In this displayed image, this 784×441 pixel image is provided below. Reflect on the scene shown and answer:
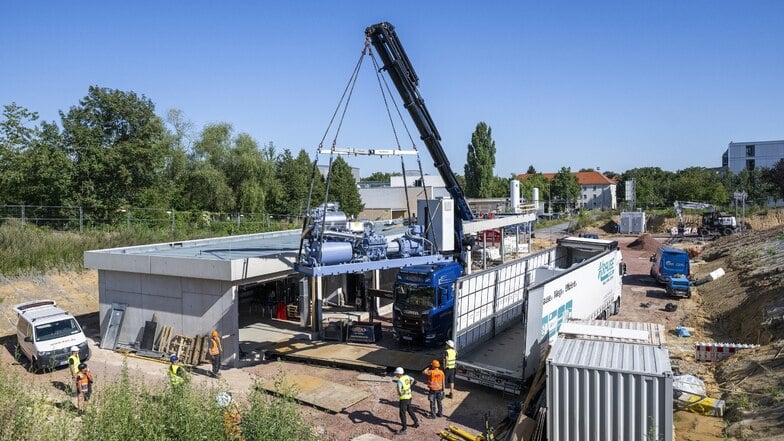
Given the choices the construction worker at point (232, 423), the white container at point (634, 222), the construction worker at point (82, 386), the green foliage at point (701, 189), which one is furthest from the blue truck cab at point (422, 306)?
the green foliage at point (701, 189)

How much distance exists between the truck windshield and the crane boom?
7.22m

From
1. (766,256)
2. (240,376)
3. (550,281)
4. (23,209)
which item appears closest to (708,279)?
(766,256)

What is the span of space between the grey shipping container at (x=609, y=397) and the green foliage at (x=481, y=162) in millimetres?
70757

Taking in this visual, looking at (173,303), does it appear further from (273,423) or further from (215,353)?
A: (273,423)

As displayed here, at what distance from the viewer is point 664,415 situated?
9.60 m

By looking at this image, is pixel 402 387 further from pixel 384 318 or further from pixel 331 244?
pixel 384 318

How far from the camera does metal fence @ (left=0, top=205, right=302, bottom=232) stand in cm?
3366

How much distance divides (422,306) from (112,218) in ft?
87.0

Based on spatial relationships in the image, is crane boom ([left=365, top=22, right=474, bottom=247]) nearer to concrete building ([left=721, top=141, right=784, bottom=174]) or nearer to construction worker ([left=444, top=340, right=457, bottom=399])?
construction worker ([left=444, top=340, right=457, bottom=399])

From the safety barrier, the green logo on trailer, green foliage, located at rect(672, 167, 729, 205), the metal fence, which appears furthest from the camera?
green foliage, located at rect(672, 167, 729, 205)

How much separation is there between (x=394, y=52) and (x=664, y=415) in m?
15.4

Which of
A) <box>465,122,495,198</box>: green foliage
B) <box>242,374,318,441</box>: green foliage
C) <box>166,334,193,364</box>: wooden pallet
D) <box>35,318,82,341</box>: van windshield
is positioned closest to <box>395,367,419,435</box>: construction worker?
<box>242,374,318,441</box>: green foliage

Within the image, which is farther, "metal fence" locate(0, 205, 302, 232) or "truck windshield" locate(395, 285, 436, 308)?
"metal fence" locate(0, 205, 302, 232)

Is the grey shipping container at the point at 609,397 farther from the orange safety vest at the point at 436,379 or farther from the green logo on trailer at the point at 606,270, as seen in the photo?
the green logo on trailer at the point at 606,270
